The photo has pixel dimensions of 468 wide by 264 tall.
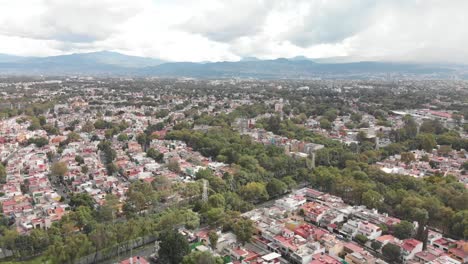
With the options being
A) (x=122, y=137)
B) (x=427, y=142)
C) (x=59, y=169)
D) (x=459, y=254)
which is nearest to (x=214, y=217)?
(x=459, y=254)

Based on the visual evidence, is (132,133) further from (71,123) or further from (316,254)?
(316,254)

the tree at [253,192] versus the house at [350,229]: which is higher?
the tree at [253,192]

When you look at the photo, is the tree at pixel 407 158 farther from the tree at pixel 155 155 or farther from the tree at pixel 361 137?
the tree at pixel 155 155

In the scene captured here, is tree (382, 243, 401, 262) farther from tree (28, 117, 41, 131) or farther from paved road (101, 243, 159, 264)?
tree (28, 117, 41, 131)

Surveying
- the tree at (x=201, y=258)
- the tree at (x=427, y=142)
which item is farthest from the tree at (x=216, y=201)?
the tree at (x=427, y=142)

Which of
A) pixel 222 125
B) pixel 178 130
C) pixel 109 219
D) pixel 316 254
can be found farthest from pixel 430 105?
pixel 109 219

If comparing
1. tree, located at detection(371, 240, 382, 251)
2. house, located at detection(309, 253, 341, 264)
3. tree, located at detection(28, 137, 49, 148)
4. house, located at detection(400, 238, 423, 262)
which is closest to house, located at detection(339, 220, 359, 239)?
tree, located at detection(371, 240, 382, 251)
